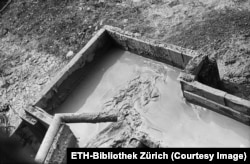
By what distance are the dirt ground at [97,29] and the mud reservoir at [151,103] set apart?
0.66 metres

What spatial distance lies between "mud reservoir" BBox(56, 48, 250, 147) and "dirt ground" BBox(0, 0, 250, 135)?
66 centimetres

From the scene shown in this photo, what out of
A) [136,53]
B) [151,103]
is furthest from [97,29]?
[151,103]

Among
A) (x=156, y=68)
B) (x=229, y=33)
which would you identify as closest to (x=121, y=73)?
(x=156, y=68)

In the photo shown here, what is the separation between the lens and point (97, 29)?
7.54m

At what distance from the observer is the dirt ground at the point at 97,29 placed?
6.26 meters

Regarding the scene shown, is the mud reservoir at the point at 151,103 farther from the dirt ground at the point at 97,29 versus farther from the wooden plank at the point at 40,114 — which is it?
the dirt ground at the point at 97,29

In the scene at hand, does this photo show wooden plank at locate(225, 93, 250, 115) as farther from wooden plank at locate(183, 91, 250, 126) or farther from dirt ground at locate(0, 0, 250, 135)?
dirt ground at locate(0, 0, 250, 135)

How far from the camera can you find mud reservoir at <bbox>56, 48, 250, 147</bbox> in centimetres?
478

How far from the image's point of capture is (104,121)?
5.10 meters

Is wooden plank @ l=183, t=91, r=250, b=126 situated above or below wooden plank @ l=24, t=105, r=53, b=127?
below

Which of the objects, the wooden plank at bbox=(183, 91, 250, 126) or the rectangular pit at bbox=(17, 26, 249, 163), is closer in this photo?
the wooden plank at bbox=(183, 91, 250, 126)

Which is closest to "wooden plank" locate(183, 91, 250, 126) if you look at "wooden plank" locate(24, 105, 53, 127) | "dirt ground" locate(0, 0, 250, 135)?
"dirt ground" locate(0, 0, 250, 135)

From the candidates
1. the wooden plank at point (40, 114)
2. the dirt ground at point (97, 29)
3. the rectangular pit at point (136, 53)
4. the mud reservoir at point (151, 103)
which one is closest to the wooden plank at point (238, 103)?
the rectangular pit at point (136, 53)

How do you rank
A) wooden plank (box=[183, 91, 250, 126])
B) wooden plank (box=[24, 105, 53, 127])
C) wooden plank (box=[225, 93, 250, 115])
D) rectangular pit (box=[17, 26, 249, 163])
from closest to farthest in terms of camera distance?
wooden plank (box=[225, 93, 250, 115]) < wooden plank (box=[183, 91, 250, 126]) < rectangular pit (box=[17, 26, 249, 163]) < wooden plank (box=[24, 105, 53, 127])
